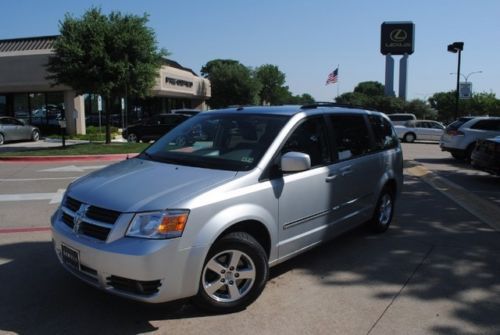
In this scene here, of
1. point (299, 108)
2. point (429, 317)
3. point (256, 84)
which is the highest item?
point (256, 84)

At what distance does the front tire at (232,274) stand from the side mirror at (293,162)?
0.70 meters

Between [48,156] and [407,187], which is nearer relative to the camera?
[407,187]

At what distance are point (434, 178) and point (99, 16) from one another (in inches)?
560

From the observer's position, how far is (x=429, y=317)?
13.3 ft

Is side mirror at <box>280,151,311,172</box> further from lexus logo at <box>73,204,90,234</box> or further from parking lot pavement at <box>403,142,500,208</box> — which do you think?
parking lot pavement at <box>403,142,500,208</box>

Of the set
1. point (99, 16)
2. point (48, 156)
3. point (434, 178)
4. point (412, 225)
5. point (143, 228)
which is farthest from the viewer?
point (99, 16)

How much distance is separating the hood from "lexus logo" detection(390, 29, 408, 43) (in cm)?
7160

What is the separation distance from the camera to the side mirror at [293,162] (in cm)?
431

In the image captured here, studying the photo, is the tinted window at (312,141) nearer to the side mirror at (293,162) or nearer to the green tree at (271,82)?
the side mirror at (293,162)

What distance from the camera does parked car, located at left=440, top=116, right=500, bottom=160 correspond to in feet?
52.5

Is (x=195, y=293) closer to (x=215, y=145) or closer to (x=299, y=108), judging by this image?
(x=215, y=145)

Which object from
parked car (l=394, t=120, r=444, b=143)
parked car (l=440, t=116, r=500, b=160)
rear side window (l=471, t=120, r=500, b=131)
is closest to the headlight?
parked car (l=440, t=116, r=500, b=160)

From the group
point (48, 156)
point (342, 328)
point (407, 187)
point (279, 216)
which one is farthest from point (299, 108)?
point (48, 156)

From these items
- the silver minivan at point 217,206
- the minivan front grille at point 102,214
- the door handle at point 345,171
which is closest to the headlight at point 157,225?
the silver minivan at point 217,206
